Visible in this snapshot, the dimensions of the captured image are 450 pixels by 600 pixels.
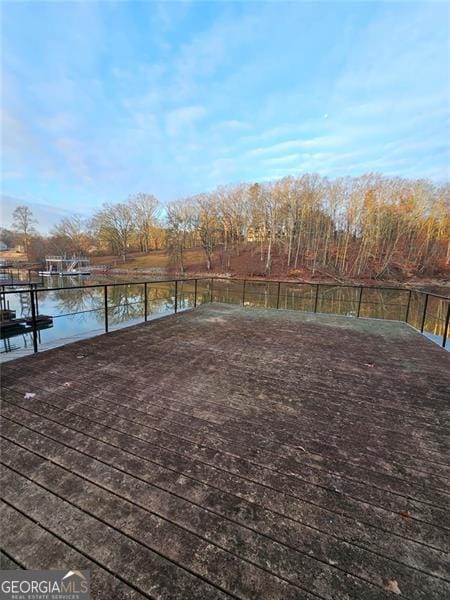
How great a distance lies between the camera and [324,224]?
22.5m

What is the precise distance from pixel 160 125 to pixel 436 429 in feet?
58.1

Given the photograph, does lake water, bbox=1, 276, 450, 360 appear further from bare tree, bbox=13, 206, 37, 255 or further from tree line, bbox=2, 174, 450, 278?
bare tree, bbox=13, 206, 37, 255

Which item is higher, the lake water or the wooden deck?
the wooden deck

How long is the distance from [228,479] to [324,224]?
24055 millimetres

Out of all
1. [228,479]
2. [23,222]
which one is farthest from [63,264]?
[228,479]

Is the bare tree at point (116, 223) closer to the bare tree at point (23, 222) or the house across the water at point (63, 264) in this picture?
the house across the water at point (63, 264)

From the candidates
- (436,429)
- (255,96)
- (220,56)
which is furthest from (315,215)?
(436,429)

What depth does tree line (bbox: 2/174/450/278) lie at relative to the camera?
65.2 feet

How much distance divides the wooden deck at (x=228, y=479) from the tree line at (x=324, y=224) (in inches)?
810

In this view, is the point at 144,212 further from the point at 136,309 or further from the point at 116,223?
the point at 136,309

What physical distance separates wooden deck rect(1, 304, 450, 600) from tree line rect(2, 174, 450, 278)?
20.6m

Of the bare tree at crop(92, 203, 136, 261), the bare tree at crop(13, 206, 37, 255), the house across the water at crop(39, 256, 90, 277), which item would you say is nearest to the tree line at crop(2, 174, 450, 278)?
the bare tree at crop(92, 203, 136, 261)

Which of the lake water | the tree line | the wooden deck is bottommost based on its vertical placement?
the lake water

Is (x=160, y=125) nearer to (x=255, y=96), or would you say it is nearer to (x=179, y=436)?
(x=255, y=96)
